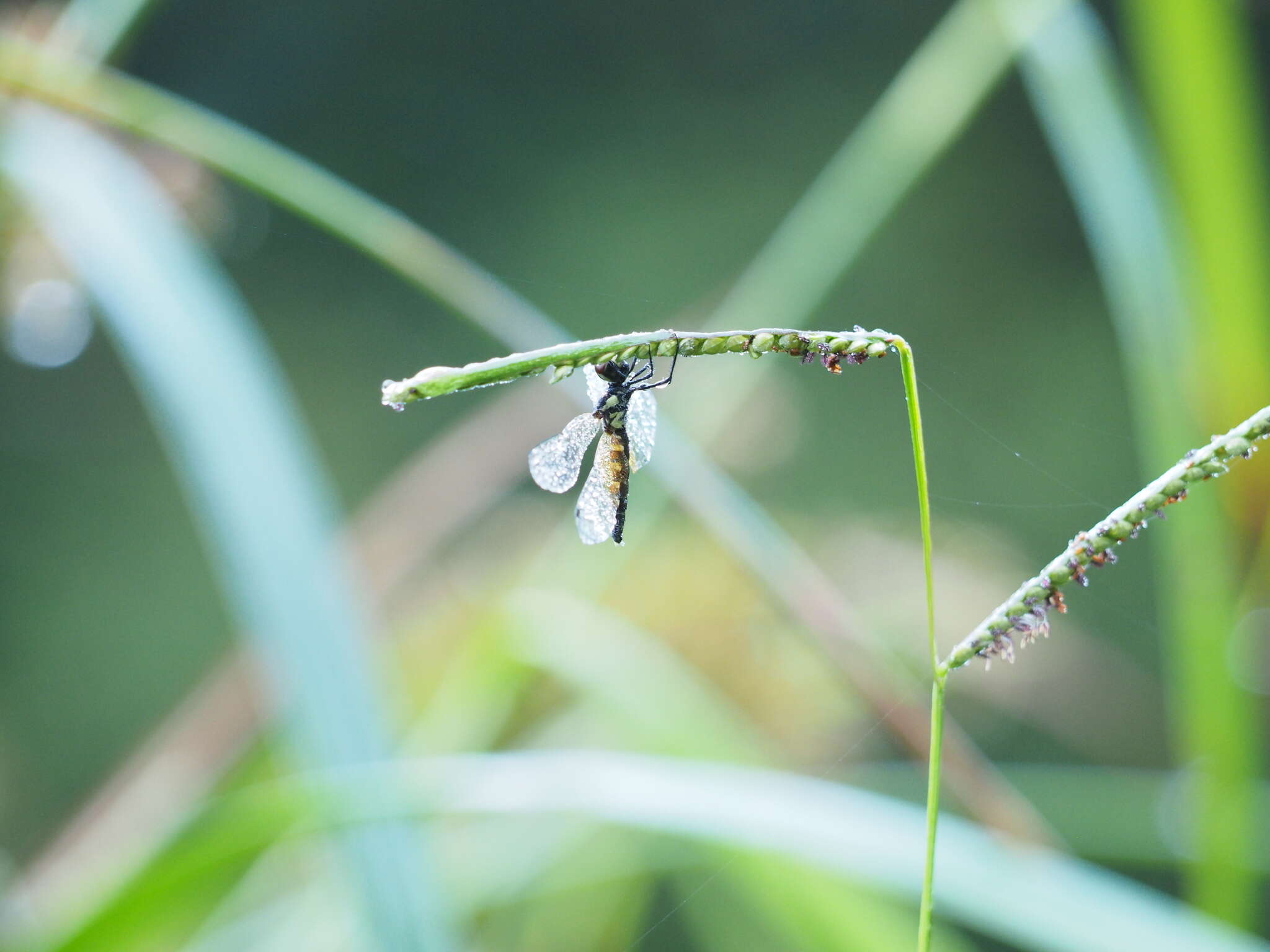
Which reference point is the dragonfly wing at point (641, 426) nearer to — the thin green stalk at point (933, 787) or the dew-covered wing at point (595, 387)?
the dew-covered wing at point (595, 387)

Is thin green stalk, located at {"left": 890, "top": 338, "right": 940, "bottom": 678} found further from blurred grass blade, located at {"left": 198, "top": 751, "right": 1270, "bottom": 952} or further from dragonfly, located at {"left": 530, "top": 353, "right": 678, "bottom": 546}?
blurred grass blade, located at {"left": 198, "top": 751, "right": 1270, "bottom": 952}

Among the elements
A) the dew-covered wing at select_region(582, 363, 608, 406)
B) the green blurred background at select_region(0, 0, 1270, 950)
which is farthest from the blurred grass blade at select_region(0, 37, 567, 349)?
the green blurred background at select_region(0, 0, 1270, 950)

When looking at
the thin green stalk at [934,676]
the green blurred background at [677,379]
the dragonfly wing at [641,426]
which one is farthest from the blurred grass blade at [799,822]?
the green blurred background at [677,379]

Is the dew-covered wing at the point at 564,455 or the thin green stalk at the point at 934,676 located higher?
the dew-covered wing at the point at 564,455

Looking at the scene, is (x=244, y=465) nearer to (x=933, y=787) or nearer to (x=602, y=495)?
(x=602, y=495)

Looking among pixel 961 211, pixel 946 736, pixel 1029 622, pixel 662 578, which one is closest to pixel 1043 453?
pixel 961 211

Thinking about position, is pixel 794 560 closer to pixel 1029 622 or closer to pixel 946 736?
pixel 946 736
